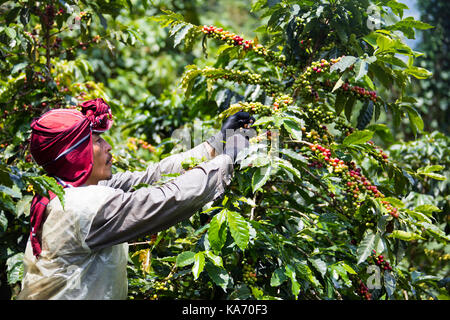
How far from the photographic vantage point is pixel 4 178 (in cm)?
186

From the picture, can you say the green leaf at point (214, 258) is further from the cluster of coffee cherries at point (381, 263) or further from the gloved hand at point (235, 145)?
the cluster of coffee cherries at point (381, 263)

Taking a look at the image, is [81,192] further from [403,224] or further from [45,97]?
[45,97]

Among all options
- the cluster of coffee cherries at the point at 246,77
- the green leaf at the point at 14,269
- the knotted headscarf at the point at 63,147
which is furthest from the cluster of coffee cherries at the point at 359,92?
the green leaf at the point at 14,269

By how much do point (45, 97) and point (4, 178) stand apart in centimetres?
121

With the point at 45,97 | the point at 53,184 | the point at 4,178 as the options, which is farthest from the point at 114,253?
the point at 45,97

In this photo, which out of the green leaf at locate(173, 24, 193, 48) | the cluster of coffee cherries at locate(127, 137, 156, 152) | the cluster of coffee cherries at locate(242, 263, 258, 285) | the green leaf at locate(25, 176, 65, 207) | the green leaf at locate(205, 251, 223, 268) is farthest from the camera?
the cluster of coffee cherries at locate(127, 137, 156, 152)

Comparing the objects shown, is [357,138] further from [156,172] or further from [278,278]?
[156,172]

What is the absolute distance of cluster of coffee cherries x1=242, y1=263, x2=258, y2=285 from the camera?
1986 mm

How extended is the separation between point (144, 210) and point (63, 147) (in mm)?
424

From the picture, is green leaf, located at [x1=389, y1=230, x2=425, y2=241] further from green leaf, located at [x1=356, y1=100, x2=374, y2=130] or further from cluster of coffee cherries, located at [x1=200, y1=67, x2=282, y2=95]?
cluster of coffee cherries, located at [x1=200, y1=67, x2=282, y2=95]

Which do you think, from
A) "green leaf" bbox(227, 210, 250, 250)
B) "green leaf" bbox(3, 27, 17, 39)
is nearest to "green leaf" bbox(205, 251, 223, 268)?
"green leaf" bbox(227, 210, 250, 250)

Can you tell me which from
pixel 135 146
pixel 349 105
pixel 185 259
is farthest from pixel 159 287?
pixel 135 146

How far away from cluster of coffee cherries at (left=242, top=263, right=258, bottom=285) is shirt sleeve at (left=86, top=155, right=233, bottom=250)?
44 cm

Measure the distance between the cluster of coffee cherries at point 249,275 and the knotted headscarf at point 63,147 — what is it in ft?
2.43
